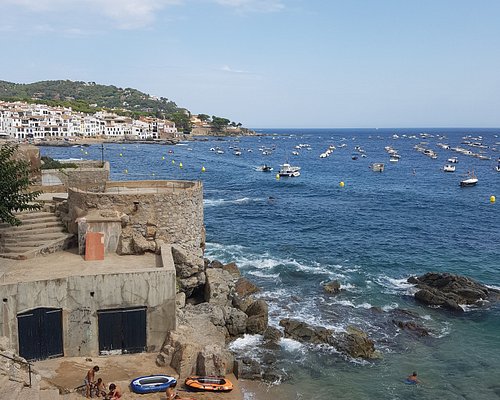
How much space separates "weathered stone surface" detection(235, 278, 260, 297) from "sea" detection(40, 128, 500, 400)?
86 cm

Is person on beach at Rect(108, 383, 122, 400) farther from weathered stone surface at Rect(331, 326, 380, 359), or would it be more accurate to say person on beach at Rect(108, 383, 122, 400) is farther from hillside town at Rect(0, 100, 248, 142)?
hillside town at Rect(0, 100, 248, 142)

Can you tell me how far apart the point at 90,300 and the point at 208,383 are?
16.9ft

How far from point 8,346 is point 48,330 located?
133 centimetres

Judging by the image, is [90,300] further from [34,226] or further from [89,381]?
[34,226]

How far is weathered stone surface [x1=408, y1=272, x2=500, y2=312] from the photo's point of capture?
2803 cm

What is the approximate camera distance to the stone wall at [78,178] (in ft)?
87.8

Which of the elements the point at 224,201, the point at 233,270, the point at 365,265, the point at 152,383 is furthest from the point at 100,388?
the point at 224,201

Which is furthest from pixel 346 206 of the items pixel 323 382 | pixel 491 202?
pixel 323 382

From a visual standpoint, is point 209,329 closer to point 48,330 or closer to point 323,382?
point 323,382

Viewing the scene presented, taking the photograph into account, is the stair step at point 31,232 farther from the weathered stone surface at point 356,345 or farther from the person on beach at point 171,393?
the weathered stone surface at point 356,345

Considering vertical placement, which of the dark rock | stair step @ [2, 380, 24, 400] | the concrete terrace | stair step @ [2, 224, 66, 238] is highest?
stair step @ [2, 224, 66, 238]

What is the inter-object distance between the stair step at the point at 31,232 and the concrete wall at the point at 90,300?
5.08m

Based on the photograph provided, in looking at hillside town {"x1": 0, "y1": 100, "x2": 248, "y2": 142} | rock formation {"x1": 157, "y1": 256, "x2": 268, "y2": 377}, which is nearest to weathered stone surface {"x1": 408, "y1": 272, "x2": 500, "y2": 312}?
→ rock formation {"x1": 157, "y1": 256, "x2": 268, "y2": 377}

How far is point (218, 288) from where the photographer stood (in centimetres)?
2473
